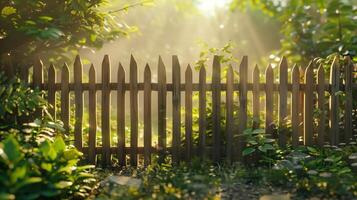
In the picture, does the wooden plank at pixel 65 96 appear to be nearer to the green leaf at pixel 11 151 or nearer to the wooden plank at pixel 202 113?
the wooden plank at pixel 202 113

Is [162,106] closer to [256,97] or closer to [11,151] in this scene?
[256,97]

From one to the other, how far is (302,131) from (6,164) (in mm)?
4857

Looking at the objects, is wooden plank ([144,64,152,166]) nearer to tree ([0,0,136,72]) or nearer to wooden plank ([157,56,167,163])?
wooden plank ([157,56,167,163])

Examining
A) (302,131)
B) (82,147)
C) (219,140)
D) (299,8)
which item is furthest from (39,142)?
(299,8)

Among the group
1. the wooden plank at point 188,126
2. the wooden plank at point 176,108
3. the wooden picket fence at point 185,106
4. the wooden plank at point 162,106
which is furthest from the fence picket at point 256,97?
the wooden plank at point 162,106

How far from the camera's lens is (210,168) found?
6715 millimetres

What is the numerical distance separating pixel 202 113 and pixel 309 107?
1655 mm

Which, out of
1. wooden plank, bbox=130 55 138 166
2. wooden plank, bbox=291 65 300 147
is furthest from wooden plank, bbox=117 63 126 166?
wooden plank, bbox=291 65 300 147

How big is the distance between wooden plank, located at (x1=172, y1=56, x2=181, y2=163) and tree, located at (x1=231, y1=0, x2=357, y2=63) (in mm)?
3230

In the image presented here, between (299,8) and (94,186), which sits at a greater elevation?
(299,8)

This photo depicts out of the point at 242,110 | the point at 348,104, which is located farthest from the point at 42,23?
the point at 348,104

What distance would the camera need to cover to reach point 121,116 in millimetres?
7238

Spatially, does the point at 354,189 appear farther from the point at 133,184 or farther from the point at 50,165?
the point at 50,165

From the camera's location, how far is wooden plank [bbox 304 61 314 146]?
A: 7461 mm
